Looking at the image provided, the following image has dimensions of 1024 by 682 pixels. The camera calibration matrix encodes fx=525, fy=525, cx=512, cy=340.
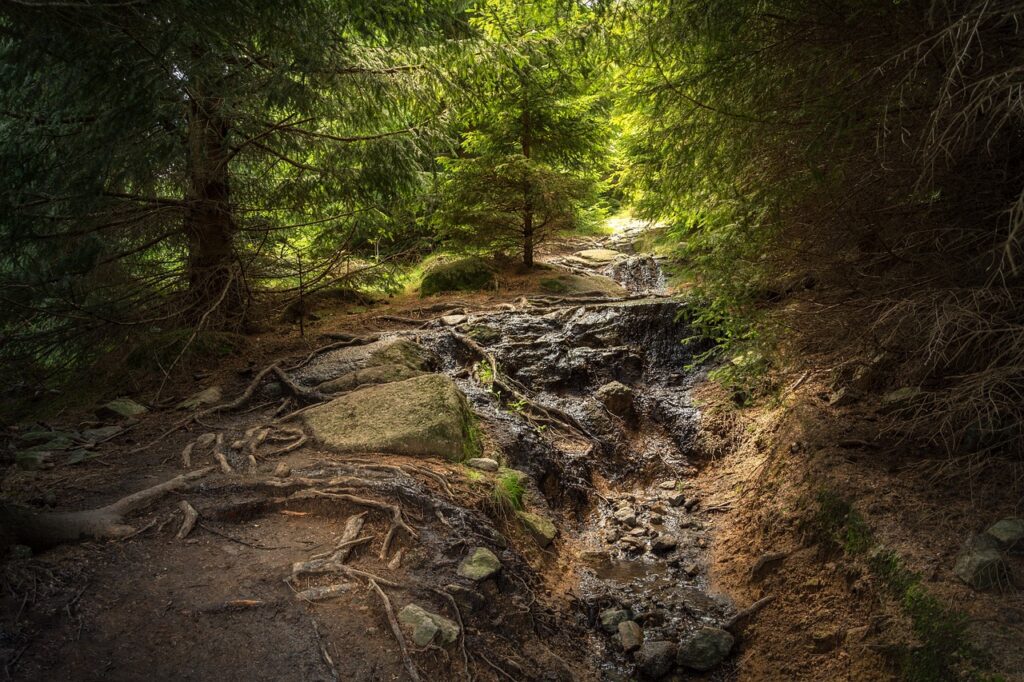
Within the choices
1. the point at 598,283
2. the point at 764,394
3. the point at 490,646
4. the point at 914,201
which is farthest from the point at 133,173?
the point at 598,283

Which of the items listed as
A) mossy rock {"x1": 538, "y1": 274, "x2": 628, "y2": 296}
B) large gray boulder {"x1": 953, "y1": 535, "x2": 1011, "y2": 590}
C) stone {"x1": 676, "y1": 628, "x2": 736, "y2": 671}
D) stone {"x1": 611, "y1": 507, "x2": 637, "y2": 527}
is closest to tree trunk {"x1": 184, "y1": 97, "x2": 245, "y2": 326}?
stone {"x1": 611, "y1": 507, "x2": 637, "y2": 527}

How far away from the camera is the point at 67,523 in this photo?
3.85 metres

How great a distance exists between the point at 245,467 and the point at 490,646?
9.69ft

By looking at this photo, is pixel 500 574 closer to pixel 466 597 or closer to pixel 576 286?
pixel 466 597

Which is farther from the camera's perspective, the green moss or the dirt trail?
the green moss

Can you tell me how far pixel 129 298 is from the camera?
751 cm

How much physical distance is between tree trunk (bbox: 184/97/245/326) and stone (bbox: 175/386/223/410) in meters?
1.20

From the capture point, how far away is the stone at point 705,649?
4.54 metres

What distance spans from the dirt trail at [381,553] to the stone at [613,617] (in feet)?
0.07

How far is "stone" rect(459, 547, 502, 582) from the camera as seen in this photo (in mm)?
4176

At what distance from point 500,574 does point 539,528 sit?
136cm

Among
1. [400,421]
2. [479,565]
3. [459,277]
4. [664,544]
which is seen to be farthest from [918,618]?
[459,277]

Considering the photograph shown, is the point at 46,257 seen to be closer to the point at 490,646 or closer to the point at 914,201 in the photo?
the point at 490,646

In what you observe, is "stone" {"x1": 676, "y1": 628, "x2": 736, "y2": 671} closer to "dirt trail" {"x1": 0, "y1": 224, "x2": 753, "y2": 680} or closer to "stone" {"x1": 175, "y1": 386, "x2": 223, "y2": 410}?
"dirt trail" {"x1": 0, "y1": 224, "x2": 753, "y2": 680}
